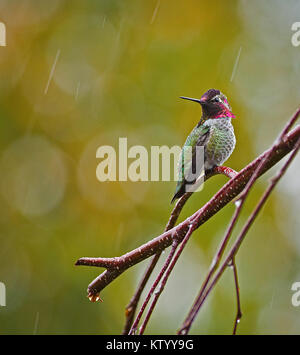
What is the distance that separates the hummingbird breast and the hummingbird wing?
36 mm

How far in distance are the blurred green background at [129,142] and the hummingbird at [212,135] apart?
1984 millimetres

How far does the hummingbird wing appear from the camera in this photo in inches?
99.5

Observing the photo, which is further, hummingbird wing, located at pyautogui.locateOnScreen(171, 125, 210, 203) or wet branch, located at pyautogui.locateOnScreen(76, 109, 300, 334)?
hummingbird wing, located at pyautogui.locateOnScreen(171, 125, 210, 203)

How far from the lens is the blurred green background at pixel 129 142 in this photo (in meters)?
5.27

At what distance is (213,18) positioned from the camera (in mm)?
6277

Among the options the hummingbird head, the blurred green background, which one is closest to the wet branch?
the hummingbird head

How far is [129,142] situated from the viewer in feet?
20.7

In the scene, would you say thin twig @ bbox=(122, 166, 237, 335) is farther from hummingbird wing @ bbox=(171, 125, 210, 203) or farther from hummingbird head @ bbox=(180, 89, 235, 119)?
hummingbird head @ bbox=(180, 89, 235, 119)

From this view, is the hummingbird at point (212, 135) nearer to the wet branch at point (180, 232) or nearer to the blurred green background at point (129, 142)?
the wet branch at point (180, 232)
